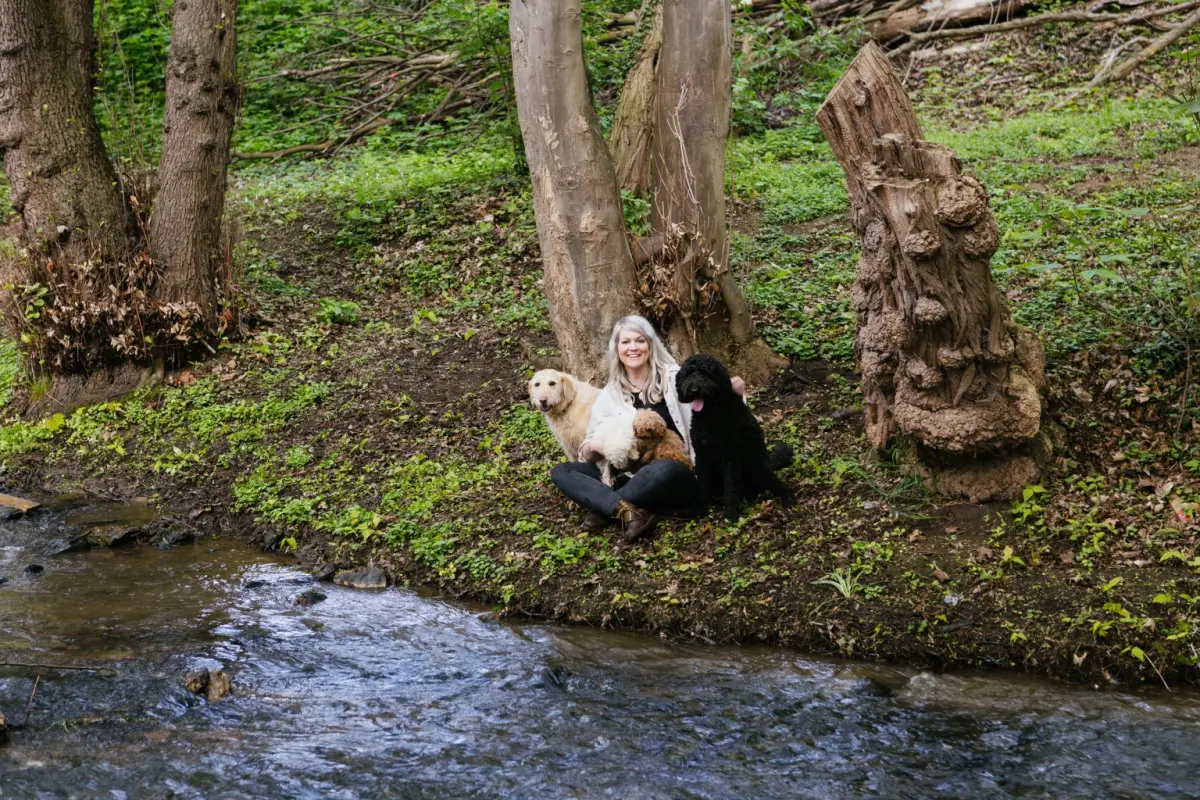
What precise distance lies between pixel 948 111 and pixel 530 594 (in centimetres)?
1191

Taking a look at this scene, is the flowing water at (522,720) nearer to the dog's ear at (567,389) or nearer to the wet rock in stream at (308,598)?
the wet rock in stream at (308,598)

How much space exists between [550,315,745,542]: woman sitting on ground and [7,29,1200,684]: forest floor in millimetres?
179

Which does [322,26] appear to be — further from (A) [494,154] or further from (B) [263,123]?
(A) [494,154]

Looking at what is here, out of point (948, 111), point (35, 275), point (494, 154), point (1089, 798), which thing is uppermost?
point (948, 111)

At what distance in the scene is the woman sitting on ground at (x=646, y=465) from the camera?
20.7 ft

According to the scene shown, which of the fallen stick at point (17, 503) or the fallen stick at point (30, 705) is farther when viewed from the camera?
the fallen stick at point (17, 503)

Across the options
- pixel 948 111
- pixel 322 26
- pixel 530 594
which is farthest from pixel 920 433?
pixel 322 26

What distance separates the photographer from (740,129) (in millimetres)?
15414

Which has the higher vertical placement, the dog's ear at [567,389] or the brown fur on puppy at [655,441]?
the dog's ear at [567,389]

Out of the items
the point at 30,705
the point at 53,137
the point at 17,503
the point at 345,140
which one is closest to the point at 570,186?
the point at 30,705

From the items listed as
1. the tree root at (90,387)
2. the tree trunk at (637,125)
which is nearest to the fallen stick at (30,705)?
the tree root at (90,387)

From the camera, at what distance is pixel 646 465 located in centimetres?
640

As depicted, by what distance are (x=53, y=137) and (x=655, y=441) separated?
7.05 meters

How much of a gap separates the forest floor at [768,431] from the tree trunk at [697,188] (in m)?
0.60
